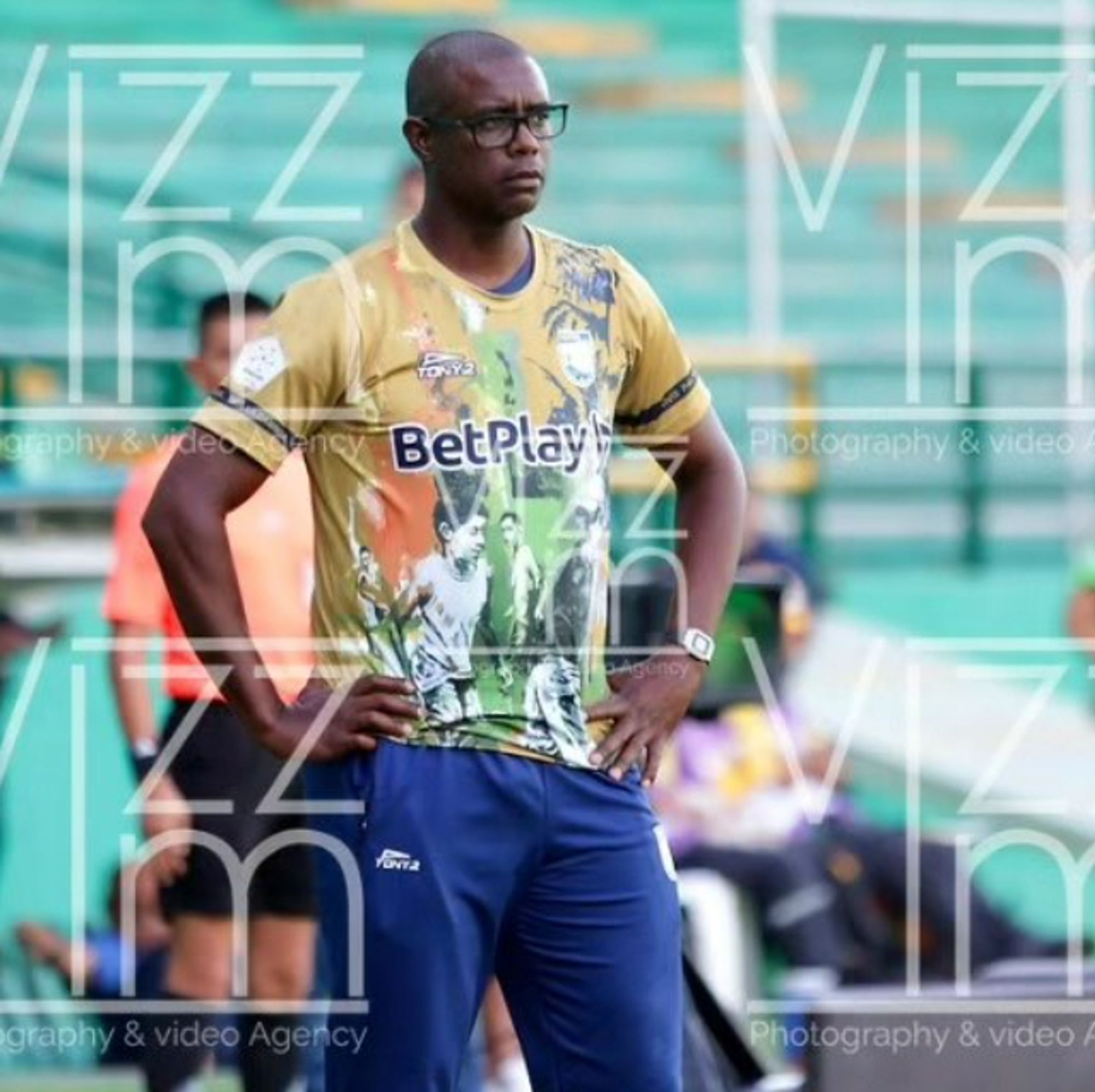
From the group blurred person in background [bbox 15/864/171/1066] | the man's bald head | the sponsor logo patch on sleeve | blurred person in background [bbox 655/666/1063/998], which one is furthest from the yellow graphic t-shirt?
blurred person in background [bbox 655/666/1063/998]

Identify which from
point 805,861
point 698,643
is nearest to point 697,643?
point 698,643


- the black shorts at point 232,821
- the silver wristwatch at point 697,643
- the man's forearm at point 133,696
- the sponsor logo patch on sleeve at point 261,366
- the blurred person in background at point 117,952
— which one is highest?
the sponsor logo patch on sleeve at point 261,366

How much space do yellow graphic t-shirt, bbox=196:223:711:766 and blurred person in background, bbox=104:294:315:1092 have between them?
2013 millimetres

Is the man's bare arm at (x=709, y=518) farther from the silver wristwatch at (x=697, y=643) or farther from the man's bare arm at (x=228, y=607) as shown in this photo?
the man's bare arm at (x=228, y=607)

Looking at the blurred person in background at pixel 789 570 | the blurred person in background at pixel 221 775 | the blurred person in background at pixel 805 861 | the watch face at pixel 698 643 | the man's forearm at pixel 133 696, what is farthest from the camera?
the blurred person in background at pixel 789 570

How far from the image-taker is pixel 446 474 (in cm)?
413

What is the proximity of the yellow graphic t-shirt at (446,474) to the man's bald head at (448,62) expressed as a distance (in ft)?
0.70

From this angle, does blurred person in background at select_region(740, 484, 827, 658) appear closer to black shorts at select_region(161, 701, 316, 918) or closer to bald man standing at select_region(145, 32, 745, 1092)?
black shorts at select_region(161, 701, 316, 918)

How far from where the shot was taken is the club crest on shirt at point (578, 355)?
4.21 meters

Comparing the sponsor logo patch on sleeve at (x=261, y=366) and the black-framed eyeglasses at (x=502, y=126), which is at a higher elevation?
the black-framed eyeglasses at (x=502, y=126)

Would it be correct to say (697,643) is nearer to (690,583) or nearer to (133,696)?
(690,583)

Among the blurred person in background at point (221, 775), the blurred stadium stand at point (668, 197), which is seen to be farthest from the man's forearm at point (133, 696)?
the blurred stadium stand at point (668, 197)

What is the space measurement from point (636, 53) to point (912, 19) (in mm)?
1655

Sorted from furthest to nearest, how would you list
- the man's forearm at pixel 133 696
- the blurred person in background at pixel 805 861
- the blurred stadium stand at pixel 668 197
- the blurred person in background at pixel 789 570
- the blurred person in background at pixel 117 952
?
1. the blurred stadium stand at pixel 668 197
2. the blurred person in background at pixel 789 570
3. the blurred person in background at pixel 805 861
4. the blurred person in background at pixel 117 952
5. the man's forearm at pixel 133 696
